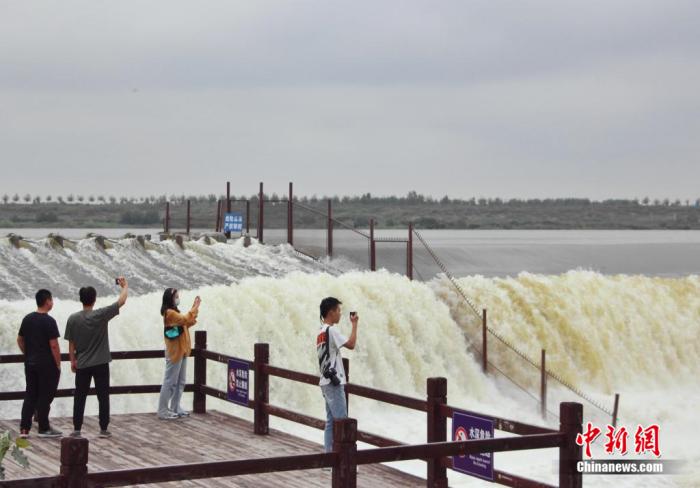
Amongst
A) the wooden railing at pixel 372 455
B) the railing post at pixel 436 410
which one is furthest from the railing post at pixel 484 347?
the railing post at pixel 436 410

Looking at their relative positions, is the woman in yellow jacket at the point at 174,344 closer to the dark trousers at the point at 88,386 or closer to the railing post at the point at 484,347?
the dark trousers at the point at 88,386

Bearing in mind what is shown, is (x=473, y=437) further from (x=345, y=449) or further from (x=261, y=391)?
(x=261, y=391)

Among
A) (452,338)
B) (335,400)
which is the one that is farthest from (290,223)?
(335,400)

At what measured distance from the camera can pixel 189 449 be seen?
13.1 metres

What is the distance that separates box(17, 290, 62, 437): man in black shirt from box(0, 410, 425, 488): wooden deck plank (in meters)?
0.28

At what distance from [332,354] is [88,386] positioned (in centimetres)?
361

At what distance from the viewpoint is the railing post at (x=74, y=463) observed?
7.88 meters

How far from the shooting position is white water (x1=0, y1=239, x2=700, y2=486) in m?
23.1

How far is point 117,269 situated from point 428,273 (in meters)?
A: 35.2

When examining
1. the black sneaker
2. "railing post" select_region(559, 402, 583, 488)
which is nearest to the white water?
the black sneaker

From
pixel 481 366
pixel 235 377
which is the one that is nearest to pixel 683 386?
pixel 481 366

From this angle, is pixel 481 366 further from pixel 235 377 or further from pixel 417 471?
pixel 235 377

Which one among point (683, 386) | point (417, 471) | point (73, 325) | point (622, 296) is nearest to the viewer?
point (73, 325)

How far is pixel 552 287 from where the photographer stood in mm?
36500
